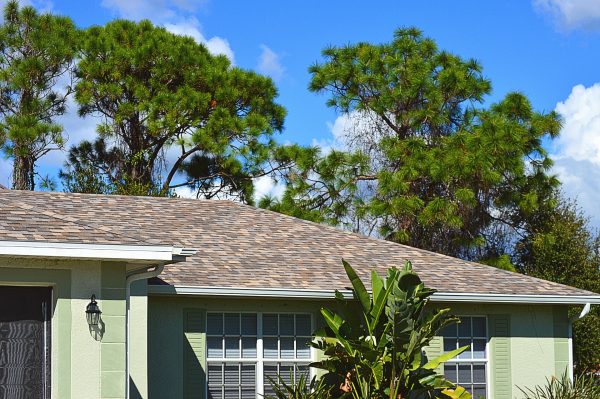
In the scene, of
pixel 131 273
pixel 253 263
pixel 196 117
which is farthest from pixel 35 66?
pixel 131 273

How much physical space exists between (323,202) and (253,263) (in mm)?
14601

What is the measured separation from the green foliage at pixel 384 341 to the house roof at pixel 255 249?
1.07 m

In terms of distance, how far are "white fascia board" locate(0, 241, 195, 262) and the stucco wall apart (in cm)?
31

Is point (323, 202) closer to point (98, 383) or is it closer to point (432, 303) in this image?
point (432, 303)


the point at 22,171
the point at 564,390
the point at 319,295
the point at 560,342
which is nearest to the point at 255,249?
the point at 319,295

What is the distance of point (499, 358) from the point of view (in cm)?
1716

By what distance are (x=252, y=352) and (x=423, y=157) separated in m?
14.8

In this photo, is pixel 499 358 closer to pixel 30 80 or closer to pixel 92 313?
pixel 92 313

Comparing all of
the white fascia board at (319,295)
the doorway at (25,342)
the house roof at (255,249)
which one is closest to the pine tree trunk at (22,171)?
the house roof at (255,249)

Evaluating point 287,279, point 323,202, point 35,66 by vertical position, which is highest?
point 35,66

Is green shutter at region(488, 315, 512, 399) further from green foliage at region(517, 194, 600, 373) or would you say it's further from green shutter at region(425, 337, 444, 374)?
green foliage at region(517, 194, 600, 373)

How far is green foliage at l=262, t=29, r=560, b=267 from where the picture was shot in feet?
96.1

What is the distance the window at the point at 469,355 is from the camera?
17.0m

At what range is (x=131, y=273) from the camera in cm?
1245
